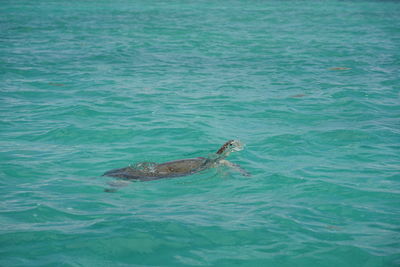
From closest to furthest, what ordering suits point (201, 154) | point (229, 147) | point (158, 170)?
1. point (158, 170)
2. point (229, 147)
3. point (201, 154)

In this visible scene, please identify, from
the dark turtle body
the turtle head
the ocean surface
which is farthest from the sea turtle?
the turtle head

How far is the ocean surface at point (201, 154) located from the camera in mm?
5703

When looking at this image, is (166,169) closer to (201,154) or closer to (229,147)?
(229,147)

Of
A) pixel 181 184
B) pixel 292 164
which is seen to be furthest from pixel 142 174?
pixel 292 164

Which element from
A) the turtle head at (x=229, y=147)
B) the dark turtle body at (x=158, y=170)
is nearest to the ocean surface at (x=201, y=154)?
the dark turtle body at (x=158, y=170)

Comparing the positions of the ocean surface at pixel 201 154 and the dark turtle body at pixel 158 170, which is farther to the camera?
the dark turtle body at pixel 158 170

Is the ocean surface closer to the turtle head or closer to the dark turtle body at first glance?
the dark turtle body

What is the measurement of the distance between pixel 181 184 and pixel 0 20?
33251 millimetres

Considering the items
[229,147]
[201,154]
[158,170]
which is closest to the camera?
[158,170]

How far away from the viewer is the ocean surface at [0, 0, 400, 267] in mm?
5703

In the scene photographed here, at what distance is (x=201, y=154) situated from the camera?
9383 mm

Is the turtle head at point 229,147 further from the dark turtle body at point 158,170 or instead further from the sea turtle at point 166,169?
the dark turtle body at point 158,170

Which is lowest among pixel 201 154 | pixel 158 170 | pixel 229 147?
pixel 201 154

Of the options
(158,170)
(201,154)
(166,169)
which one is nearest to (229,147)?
(201,154)
